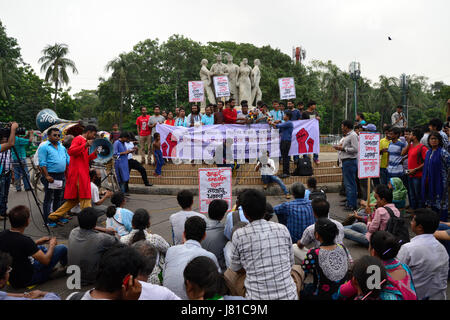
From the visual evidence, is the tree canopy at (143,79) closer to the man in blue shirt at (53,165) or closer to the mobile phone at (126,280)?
the man in blue shirt at (53,165)

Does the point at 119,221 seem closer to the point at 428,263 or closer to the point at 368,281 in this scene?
the point at 368,281

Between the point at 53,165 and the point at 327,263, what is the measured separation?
5604 millimetres

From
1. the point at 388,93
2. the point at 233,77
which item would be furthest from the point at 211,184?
the point at 388,93

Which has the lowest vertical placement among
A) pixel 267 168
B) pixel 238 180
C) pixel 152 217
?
pixel 152 217

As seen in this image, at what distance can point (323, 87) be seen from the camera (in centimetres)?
5178

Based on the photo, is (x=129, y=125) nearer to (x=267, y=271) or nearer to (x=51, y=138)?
(x=51, y=138)

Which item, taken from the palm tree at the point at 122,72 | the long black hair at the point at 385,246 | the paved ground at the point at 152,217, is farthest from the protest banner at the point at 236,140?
the palm tree at the point at 122,72

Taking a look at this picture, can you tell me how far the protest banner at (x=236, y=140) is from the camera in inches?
407

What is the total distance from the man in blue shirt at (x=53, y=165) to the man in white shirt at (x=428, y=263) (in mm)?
6056

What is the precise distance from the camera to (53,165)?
6.55 meters

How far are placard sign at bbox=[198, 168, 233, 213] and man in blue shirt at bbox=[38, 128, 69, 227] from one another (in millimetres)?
3144

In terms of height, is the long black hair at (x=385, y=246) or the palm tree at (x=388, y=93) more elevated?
the palm tree at (x=388, y=93)

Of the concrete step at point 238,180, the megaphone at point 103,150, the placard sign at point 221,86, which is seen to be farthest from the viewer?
the placard sign at point 221,86

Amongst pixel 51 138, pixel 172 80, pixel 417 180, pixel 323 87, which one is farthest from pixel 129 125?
pixel 417 180
